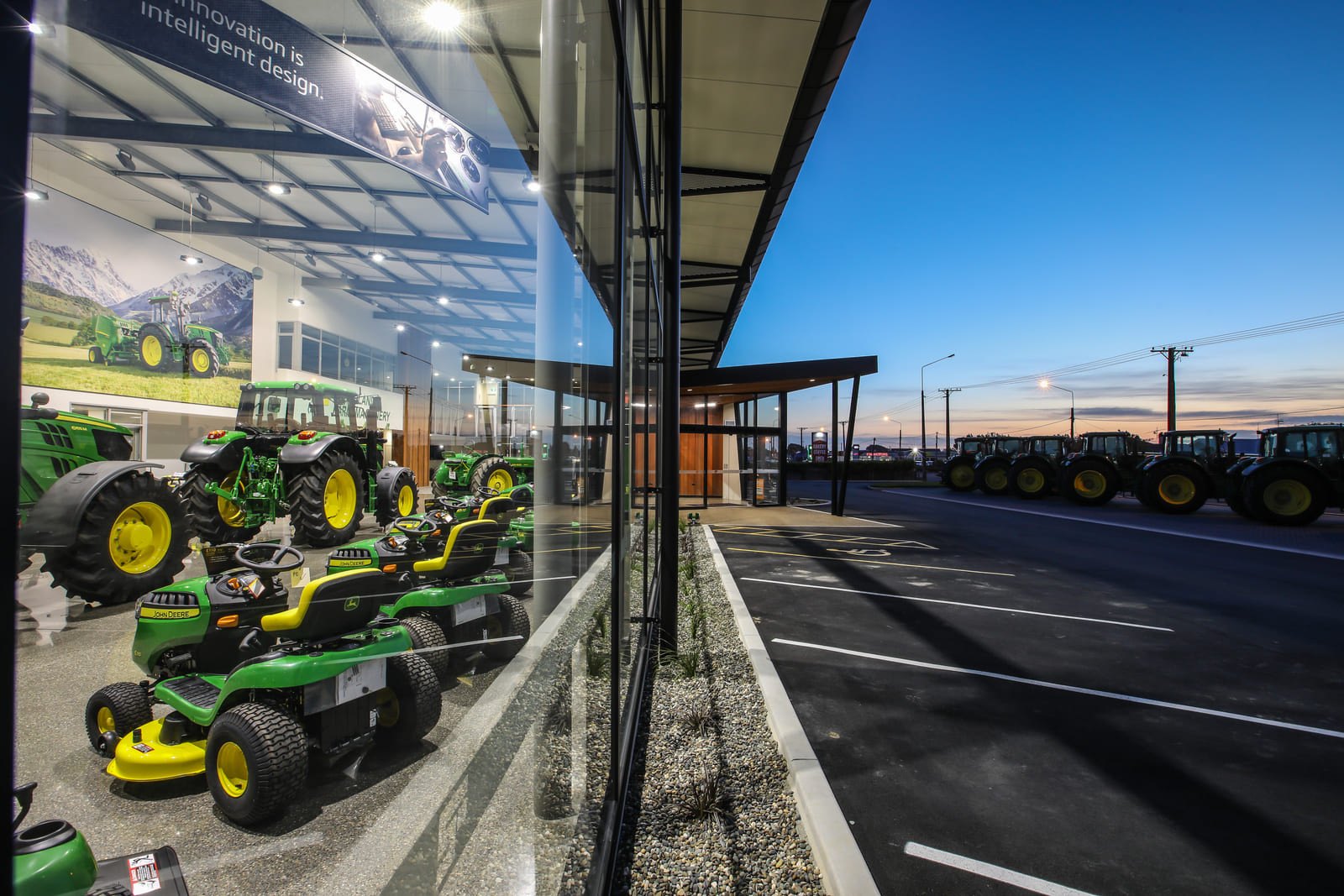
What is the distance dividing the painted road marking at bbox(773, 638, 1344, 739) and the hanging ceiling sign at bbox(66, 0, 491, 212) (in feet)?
15.1

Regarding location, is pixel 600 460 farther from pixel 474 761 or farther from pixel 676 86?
pixel 676 86

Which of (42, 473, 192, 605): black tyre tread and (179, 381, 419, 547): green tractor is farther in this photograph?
(179, 381, 419, 547): green tractor

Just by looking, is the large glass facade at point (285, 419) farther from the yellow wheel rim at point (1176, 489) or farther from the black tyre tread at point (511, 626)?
the yellow wheel rim at point (1176, 489)

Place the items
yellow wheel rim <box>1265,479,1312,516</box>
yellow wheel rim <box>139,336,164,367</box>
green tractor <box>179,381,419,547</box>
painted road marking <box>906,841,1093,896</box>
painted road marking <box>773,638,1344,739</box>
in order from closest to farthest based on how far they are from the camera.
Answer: yellow wheel rim <box>139,336,164,367</box> < green tractor <box>179,381,419,547</box> < painted road marking <box>906,841,1093,896</box> < painted road marking <box>773,638,1344,739</box> < yellow wheel rim <box>1265,479,1312,516</box>

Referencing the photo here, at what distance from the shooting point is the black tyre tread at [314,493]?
2.80 ft

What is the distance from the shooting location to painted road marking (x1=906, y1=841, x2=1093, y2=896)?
224cm

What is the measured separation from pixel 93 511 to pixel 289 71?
44 centimetres

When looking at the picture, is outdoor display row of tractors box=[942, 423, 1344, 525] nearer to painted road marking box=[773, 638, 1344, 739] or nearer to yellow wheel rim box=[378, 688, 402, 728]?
painted road marking box=[773, 638, 1344, 739]

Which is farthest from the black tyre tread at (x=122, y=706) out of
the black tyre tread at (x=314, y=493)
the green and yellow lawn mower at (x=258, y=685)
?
the black tyre tread at (x=314, y=493)

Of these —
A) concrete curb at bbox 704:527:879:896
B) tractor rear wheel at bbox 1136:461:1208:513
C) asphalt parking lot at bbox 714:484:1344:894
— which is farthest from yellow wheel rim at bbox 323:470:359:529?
tractor rear wheel at bbox 1136:461:1208:513

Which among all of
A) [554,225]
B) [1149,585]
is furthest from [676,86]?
[1149,585]

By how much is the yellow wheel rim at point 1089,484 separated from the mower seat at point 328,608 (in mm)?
21279

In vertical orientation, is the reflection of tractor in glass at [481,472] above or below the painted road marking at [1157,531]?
above

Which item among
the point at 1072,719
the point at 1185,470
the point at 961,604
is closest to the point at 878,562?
the point at 961,604
